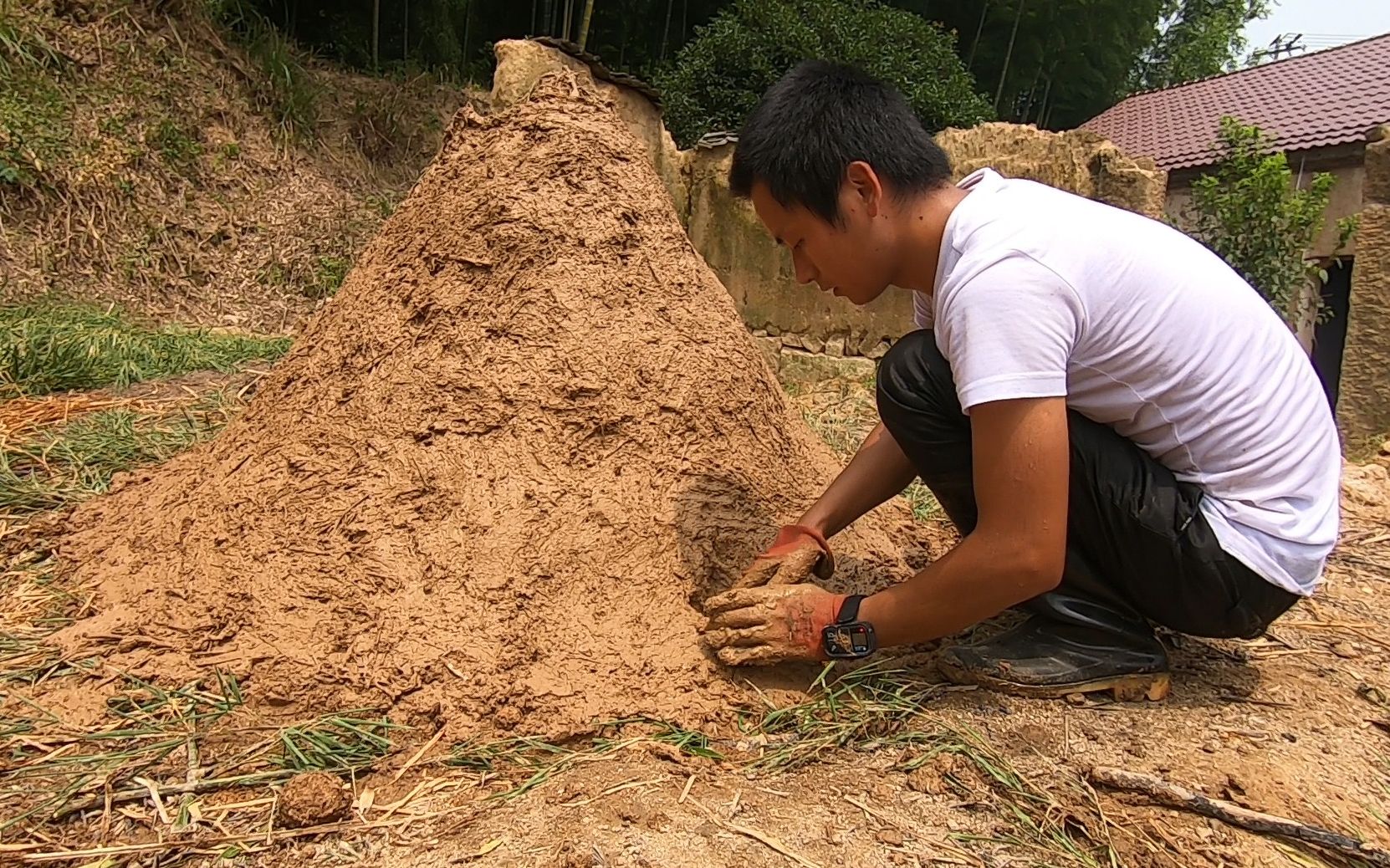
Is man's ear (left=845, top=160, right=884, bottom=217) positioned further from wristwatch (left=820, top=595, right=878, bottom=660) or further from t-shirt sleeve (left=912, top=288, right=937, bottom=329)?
wristwatch (left=820, top=595, right=878, bottom=660)

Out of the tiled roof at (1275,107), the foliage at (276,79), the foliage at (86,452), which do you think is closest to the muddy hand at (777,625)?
the foliage at (86,452)

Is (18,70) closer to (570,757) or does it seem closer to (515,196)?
(515,196)

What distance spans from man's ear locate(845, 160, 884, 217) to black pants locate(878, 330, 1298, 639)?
12.2 inches

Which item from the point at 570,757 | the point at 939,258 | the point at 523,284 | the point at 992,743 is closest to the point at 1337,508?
the point at 992,743

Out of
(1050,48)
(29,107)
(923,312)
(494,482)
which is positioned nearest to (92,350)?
(494,482)

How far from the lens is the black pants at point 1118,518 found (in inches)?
62.8

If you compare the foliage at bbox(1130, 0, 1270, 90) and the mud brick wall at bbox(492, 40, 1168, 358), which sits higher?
the foliage at bbox(1130, 0, 1270, 90)

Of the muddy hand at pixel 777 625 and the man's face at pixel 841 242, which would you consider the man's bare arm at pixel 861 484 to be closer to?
the muddy hand at pixel 777 625

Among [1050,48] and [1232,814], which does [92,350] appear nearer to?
[1232,814]

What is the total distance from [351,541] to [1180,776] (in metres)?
1.49

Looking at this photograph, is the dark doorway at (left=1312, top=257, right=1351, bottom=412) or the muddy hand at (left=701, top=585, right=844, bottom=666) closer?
the muddy hand at (left=701, top=585, right=844, bottom=666)

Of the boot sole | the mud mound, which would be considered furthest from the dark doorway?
the boot sole

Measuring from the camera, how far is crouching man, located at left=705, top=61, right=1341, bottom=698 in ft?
4.56

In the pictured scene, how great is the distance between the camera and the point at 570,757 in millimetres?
1517
